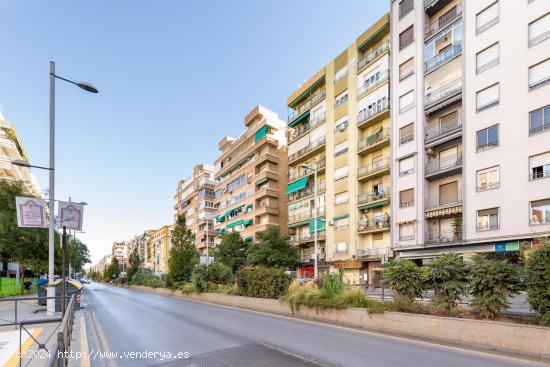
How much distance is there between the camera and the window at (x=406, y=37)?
29625 millimetres

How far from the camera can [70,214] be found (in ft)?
37.2

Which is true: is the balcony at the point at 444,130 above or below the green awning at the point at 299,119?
below

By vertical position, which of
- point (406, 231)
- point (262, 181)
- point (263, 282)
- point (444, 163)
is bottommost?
point (263, 282)

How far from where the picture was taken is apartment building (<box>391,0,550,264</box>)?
21.3 meters

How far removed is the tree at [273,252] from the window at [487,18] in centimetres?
2590

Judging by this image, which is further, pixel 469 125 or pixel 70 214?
pixel 469 125

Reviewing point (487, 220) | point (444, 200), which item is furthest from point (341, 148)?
point (487, 220)

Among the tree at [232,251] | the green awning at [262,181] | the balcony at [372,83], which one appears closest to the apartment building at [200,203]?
the green awning at [262,181]

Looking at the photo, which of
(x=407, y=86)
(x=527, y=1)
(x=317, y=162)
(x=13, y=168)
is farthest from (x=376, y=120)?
(x=13, y=168)

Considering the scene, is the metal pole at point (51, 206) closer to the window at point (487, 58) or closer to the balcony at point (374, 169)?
the balcony at point (374, 169)

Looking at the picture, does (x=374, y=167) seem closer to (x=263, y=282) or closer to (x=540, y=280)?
(x=263, y=282)

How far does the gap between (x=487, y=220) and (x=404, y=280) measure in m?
15.9

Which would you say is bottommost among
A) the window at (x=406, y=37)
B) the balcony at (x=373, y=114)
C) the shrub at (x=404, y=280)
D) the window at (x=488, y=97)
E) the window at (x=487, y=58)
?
the shrub at (x=404, y=280)

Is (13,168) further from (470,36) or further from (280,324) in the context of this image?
(470,36)
